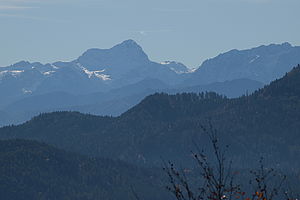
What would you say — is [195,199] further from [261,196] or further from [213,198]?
[261,196]

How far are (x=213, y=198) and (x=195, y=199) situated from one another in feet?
3.17

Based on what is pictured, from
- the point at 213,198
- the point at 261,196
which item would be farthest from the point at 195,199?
the point at 261,196

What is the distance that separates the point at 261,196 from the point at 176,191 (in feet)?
13.8

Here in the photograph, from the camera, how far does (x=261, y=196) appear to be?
35.0 metres

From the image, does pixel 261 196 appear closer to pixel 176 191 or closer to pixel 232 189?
pixel 232 189

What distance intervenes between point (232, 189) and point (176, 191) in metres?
2.98

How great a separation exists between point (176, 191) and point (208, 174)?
7.54 feet

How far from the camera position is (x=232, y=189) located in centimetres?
3522

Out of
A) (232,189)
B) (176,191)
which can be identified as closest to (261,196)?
(232,189)

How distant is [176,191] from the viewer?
34.0 m

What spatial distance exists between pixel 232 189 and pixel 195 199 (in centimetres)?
190

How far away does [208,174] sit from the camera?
35531mm
